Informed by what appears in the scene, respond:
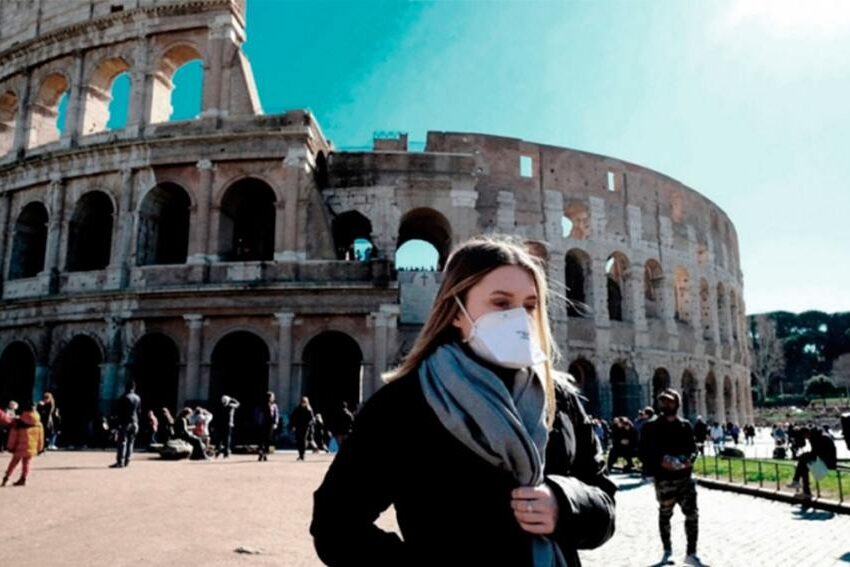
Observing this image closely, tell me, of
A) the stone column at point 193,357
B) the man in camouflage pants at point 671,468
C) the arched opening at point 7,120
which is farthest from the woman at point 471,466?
the arched opening at point 7,120

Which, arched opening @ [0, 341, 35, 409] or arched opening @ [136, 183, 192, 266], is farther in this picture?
arched opening @ [0, 341, 35, 409]

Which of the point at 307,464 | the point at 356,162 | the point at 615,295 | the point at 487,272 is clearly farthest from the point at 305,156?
the point at 487,272

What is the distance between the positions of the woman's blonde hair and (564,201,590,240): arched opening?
25015mm

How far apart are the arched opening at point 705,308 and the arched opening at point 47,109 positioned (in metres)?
29.1

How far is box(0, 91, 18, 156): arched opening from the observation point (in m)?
25.2

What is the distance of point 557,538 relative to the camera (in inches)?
65.8

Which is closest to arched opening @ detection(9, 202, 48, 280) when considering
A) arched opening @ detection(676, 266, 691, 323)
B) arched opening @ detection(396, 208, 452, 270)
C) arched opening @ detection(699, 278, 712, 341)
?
arched opening @ detection(396, 208, 452, 270)

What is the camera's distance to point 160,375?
854 inches

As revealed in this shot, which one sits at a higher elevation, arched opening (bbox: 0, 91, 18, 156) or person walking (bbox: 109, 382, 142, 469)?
arched opening (bbox: 0, 91, 18, 156)

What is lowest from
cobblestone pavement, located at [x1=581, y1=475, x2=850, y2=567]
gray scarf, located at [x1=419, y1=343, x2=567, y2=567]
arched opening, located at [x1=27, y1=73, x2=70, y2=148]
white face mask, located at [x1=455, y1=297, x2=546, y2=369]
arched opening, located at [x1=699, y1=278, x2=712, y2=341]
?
cobblestone pavement, located at [x1=581, y1=475, x2=850, y2=567]

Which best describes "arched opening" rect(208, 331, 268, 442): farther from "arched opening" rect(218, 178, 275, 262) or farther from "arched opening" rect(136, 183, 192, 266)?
"arched opening" rect(136, 183, 192, 266)

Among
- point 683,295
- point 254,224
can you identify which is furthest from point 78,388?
point 683,295

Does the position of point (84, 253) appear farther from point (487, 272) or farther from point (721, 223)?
point (721, 223)

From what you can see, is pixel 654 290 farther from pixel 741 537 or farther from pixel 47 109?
pixel 47 109
